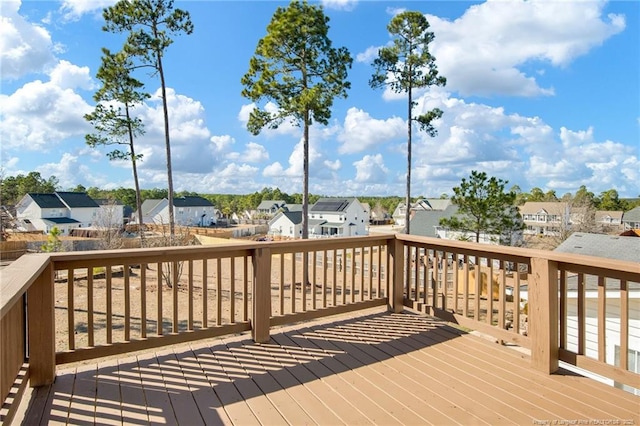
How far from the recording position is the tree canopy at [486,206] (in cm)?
1340

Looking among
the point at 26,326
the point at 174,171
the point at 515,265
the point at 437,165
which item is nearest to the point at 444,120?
the point at 437,165

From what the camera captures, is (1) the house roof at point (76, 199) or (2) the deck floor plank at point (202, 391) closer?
(2) the deck floor plank at point (202, 391)

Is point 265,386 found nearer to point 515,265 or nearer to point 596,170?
point 515,265

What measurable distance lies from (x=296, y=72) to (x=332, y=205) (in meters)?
24.7

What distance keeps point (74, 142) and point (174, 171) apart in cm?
362

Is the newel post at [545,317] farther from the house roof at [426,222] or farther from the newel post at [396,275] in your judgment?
the house roof at [426,222]

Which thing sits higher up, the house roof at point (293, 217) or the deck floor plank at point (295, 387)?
the house roof at point (293, 217)

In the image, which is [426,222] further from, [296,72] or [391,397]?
[391,397]

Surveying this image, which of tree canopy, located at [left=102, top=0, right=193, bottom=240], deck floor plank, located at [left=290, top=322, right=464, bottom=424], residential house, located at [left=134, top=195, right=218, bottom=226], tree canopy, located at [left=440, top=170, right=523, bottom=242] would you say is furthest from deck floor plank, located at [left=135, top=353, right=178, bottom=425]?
residential house, located at [left=134, top=195, right=218, bottom=226]

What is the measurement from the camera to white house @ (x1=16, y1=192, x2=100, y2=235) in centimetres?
2655

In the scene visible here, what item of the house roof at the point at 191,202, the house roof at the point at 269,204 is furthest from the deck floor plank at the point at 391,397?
the house roof at the point at 269,204

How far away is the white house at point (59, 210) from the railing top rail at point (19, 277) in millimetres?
26543

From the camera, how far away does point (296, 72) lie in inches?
481

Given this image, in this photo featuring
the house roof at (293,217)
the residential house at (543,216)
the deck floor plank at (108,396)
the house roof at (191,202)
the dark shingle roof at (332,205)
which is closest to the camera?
the deck floor plank at (108,396)
